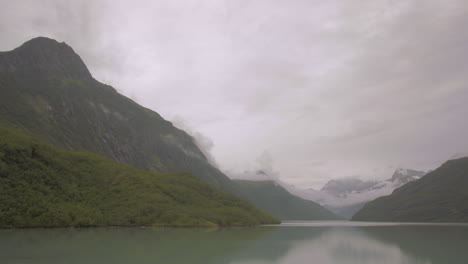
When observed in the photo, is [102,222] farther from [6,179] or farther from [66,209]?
[6,179]

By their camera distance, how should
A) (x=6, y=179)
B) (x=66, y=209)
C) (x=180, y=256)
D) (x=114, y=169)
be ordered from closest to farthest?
(x=180, y=256)
(x=6, y=179)
(x=66, y=209)
(x=114, y=169)

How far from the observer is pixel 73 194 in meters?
154

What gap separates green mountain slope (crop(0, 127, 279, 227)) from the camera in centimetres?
12512

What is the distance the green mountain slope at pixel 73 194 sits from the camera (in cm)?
12512

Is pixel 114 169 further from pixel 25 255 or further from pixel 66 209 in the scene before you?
pixel 25 255

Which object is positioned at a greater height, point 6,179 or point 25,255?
point 6,179

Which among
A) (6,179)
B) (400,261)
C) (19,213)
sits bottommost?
(400,261)

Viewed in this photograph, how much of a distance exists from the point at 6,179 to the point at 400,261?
13024 centimetres

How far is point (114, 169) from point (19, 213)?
76.1m

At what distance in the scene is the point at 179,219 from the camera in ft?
536

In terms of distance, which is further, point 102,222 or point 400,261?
point 102,222

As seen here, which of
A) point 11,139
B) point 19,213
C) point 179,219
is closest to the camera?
point 19,213

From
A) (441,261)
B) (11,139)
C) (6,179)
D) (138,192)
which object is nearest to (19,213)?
(6,179)

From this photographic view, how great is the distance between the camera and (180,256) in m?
48.7
